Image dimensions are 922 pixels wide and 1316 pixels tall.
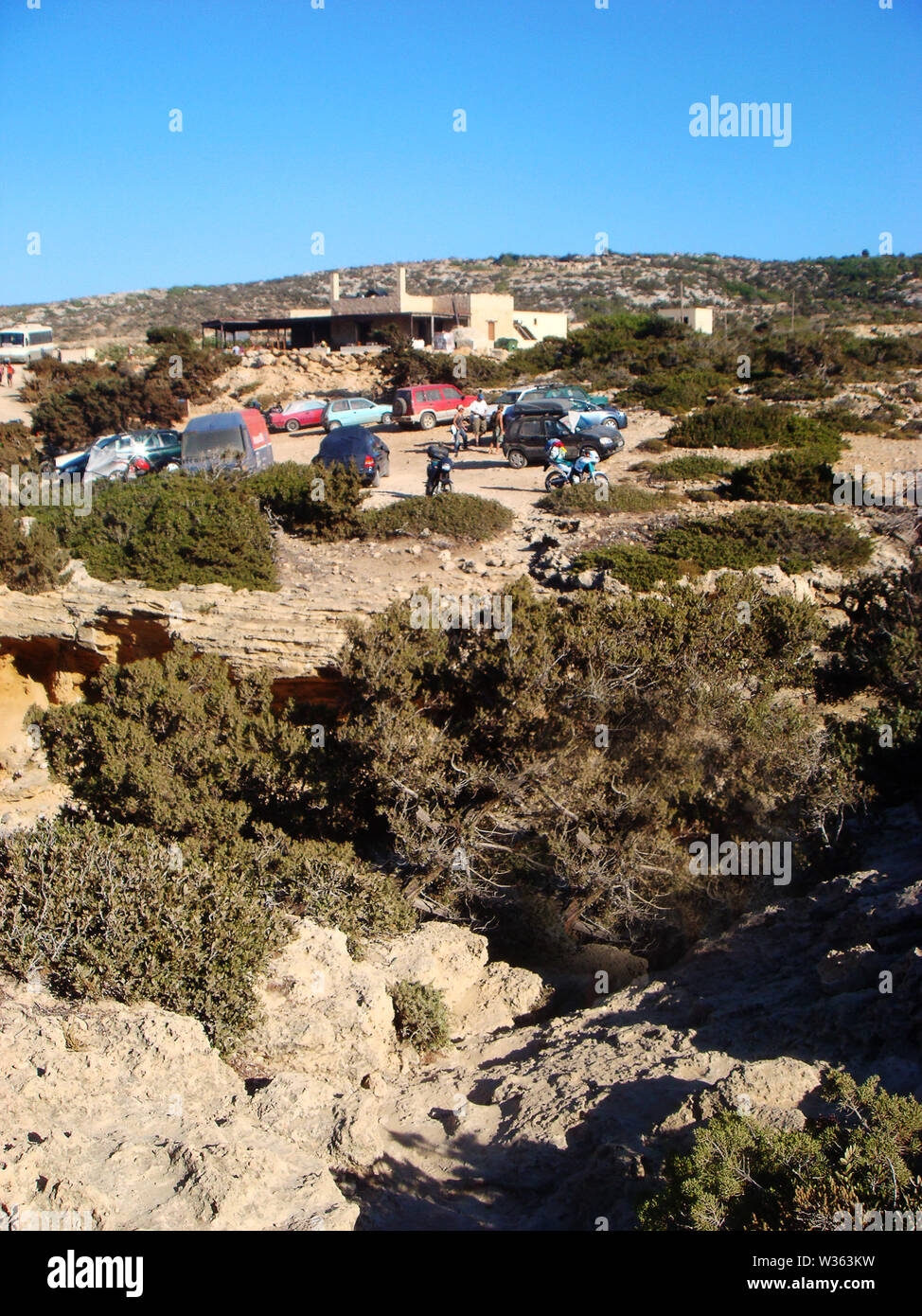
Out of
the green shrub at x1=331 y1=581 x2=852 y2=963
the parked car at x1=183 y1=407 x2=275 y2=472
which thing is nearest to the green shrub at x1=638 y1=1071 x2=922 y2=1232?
the green shrub at x1=331 y1=581 x2=852 y2=963

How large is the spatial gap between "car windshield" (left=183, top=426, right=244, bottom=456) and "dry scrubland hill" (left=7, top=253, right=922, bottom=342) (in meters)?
45.6

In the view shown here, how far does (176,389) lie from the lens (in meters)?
38.4

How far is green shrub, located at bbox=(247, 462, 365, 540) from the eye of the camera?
59.7 feet

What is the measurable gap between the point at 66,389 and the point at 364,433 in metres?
21.6

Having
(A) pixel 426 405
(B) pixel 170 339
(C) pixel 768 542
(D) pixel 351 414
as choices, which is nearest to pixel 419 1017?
(C) pixel 768 542

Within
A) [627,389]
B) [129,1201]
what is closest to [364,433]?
[627,389]

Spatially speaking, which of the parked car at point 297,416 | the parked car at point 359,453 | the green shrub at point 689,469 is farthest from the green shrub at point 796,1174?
the parked car at point 297,416

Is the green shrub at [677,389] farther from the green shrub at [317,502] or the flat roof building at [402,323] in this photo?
the green shrub at [317,502]

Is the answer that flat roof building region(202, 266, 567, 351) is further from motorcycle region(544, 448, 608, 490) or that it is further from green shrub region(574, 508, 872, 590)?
green shrub region(574, 508, 872, 590)

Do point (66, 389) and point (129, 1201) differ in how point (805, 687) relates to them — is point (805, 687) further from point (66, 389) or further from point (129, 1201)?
point (66, 389)

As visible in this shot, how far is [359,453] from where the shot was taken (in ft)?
74.3

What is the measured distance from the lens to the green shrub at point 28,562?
16.0 m

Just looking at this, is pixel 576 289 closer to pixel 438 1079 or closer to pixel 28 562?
pixel 28 562

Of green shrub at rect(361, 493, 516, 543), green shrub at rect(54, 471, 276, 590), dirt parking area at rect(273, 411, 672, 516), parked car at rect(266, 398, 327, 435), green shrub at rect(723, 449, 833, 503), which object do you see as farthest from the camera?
parked car at rect(266, 398, 327, 435)
